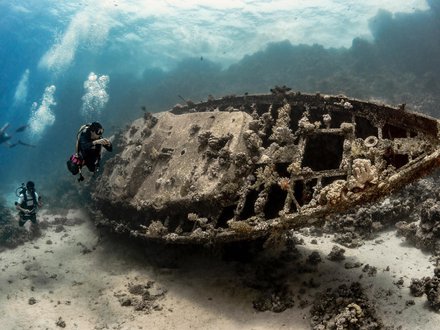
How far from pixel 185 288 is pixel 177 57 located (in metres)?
Answer: 50.9

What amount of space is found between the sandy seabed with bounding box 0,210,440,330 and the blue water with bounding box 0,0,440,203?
732 inches

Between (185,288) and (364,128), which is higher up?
(364,128)

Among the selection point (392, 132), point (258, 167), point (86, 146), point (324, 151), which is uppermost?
point (392, 132)

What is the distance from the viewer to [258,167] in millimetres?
8336

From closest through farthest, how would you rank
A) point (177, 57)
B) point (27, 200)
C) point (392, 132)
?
point (392, 132), point (27, 200), point (177, 57)

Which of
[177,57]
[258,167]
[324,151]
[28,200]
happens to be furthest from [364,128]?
[177,57]

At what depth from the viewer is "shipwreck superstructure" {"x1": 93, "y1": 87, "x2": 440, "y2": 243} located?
614 cm

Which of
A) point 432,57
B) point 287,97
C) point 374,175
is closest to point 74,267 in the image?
point 287,97

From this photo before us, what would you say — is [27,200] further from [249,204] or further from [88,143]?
[249,204]

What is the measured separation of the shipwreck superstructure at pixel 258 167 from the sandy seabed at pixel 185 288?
3.91ft

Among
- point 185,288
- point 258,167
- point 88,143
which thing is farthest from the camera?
point 185,288

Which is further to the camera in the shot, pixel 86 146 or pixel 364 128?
pixel 364 128

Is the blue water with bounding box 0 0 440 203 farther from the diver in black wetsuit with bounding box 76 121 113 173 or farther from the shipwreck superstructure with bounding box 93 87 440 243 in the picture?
the diver in black wetsuit with bounding box 76 121 113 173

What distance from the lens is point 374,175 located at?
221 inches
